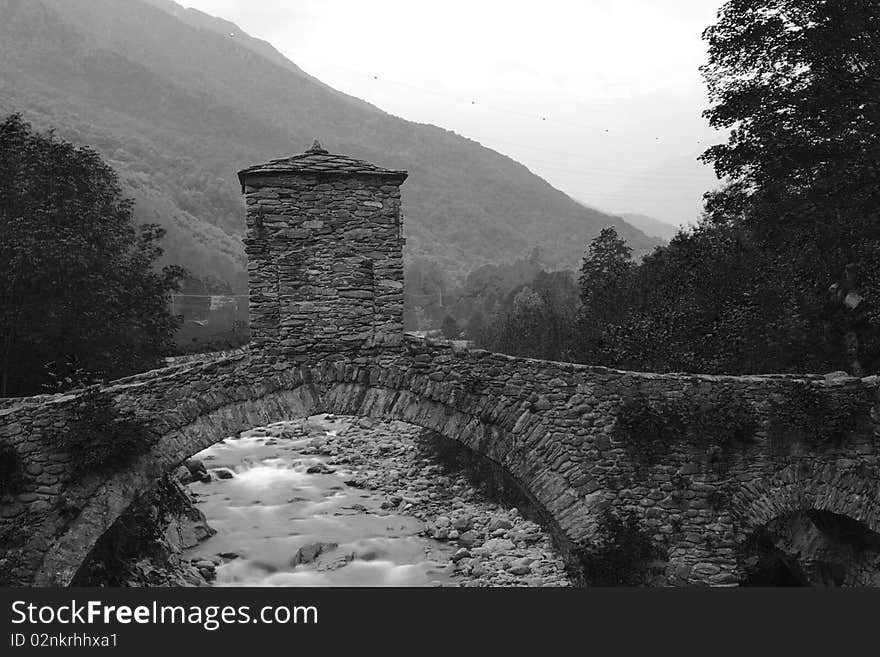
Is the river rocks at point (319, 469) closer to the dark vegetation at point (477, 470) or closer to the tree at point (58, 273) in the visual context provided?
the dark vegetation at point (477, 470)

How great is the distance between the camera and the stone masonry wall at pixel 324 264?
9.38 metres

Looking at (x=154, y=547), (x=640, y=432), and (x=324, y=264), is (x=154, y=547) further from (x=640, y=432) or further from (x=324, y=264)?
(x=640, y=432)

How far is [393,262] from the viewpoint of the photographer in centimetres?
955

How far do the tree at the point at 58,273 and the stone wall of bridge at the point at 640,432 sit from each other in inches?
312

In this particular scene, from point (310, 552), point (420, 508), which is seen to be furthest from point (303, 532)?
point (420, 508)

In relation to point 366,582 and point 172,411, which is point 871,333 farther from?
point 172,411

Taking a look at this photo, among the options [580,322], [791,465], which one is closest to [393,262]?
[791,465]

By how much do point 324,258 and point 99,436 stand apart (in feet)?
11.6

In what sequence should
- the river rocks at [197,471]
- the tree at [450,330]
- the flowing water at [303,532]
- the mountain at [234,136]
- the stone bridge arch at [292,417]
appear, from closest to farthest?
1. the stone bridge arch at [292,417]
2. the flowing water at [303,532]
3. the river rocks at [197,471]
4. the tree at [450,330]
5. the mountain at [234,136]

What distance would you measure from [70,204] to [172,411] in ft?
32.9

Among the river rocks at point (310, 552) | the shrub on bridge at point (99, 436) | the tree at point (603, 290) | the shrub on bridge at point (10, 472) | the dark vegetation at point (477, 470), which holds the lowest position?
the river rocks at point (310, 552)

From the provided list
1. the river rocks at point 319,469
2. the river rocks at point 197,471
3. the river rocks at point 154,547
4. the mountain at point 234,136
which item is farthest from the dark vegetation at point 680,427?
the mountain at point 234,136

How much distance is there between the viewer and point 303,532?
56.7 feet

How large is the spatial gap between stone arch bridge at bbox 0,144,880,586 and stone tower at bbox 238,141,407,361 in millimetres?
19
